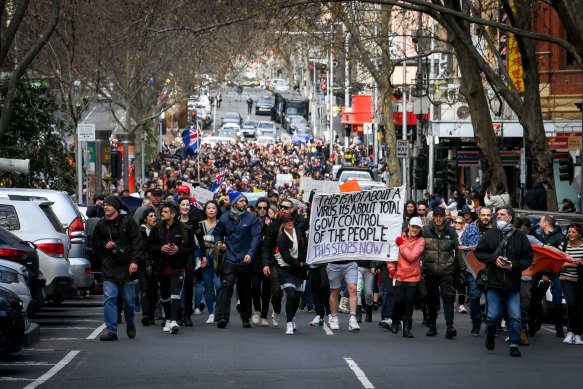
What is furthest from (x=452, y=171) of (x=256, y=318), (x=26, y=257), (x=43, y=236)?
(x=26, y=257)

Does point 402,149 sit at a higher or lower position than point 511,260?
higher

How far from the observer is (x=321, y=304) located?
675 inches

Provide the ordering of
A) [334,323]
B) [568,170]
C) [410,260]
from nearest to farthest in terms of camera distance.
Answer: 1. [410,260]
2. [334,323]
3. [568,170]

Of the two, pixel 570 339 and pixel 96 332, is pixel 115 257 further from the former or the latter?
pixel 570 339

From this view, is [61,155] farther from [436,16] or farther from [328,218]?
[328,218]

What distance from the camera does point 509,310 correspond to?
1428 cm

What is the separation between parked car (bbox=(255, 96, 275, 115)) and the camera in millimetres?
116062

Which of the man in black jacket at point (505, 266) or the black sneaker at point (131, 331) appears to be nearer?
the man in black jacket at point (505, 266)

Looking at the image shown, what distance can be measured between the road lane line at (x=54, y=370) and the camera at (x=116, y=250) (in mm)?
1392

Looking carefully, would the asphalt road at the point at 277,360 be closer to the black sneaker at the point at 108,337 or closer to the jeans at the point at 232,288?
the black sneaker at the point at 108,337

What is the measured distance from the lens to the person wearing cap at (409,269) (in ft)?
51.6

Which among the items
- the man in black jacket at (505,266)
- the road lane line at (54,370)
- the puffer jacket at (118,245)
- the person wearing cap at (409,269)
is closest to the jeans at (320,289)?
the person wearing cap at (409,269)

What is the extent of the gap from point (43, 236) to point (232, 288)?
2.72 m

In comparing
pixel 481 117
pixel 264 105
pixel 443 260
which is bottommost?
pixel 443 260
